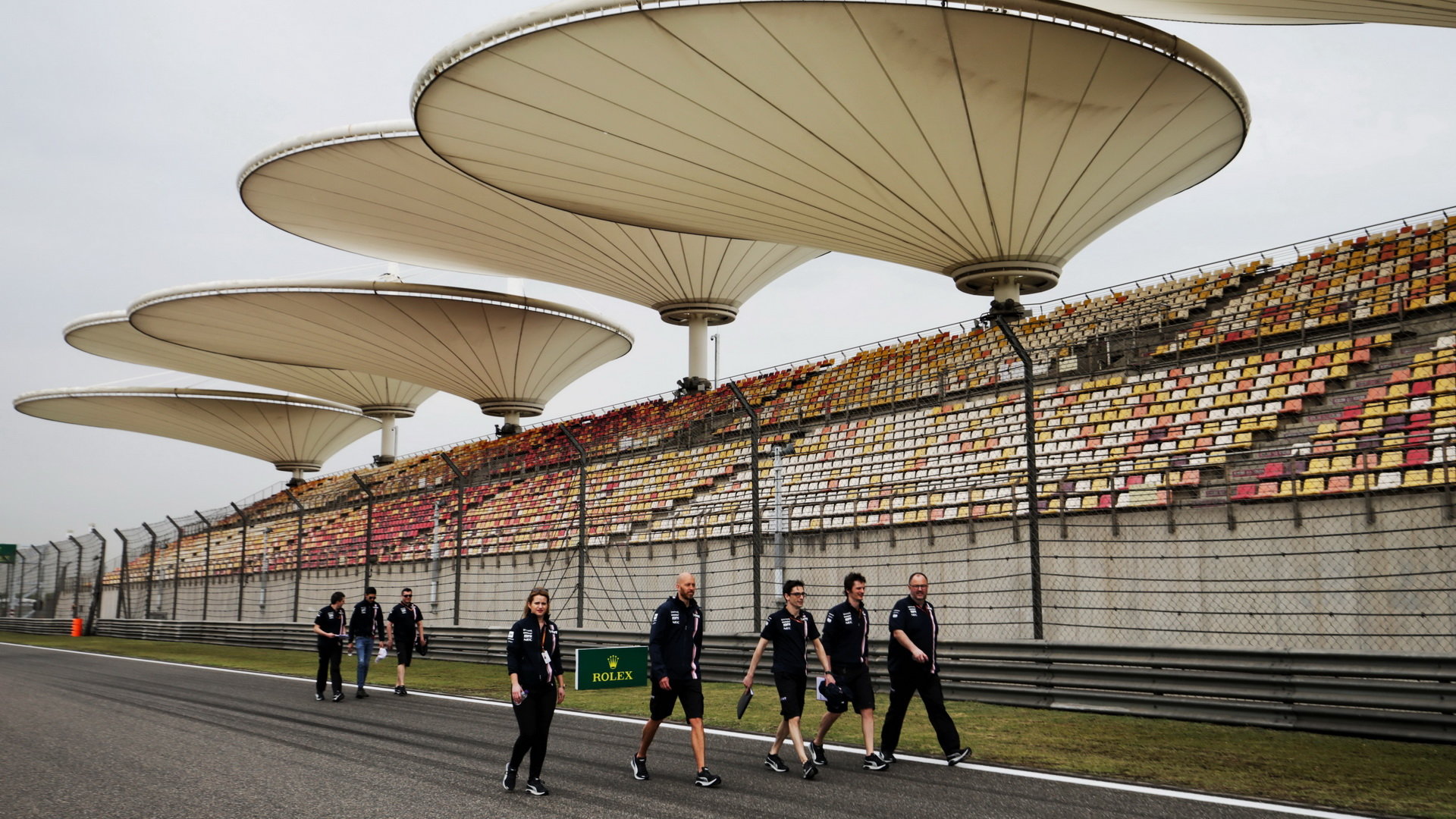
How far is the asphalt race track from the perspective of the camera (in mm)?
6512

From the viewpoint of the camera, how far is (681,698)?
7992mm

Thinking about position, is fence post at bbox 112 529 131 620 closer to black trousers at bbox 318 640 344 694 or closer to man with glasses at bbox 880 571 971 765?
black trousers at bbox 318 640 344 694

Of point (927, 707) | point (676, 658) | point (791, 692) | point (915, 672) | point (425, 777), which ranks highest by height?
point (676, 658)

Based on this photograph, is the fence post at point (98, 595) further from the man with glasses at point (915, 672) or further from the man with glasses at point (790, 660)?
the man with glasses at point (915, 672)

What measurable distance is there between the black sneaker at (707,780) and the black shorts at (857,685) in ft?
4.35

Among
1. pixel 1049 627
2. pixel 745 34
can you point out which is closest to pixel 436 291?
pixel 745 34

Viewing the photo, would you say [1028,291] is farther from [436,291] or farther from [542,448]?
[436,291]

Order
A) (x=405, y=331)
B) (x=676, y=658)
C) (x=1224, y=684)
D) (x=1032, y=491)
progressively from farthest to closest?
(x=405, y=331)
(x=1032, y=491)
(x=1224, y=684)
(x=676, y=658)

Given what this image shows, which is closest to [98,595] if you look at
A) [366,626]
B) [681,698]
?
[366,626]

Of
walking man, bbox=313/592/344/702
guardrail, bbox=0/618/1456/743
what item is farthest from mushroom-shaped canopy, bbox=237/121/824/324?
guardrail, bbox=0/618/1456/743

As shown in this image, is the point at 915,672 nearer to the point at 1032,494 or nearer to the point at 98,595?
the point at 1032,494

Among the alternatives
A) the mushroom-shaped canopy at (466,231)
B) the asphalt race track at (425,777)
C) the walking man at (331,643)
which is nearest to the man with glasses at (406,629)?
the walking man at (331,643)

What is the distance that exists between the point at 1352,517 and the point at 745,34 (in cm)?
1143

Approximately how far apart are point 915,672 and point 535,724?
287 centimetres
